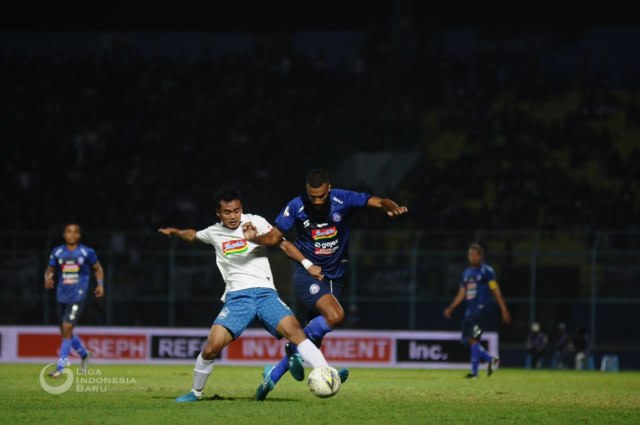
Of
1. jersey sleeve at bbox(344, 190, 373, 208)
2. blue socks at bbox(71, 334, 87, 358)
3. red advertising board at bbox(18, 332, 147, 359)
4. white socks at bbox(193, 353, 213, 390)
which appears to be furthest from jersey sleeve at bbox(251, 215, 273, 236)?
red advertising board at bbox(18, 332, 147, 359)

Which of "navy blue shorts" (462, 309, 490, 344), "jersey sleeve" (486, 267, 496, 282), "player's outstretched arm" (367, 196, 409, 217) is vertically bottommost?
"navy blue shorts" (462, 309, 490, 344)

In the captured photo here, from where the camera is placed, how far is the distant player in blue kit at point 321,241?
1194 cm

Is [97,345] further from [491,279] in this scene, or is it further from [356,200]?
[356,200]

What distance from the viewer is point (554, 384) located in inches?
677

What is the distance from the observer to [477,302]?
64.3ft

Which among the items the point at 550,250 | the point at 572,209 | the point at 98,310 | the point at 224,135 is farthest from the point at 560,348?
the point at 224,135

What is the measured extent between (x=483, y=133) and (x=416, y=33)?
4.58 meters

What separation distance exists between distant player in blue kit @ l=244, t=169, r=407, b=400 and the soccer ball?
1332 mm

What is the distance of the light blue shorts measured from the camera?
1130 cm

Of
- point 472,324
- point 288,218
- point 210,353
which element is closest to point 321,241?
point 288,218

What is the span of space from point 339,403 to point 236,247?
199cm

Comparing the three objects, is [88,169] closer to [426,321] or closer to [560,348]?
[426,321]

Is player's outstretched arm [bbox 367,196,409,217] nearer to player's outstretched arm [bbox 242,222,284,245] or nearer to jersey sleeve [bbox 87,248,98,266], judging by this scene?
player's outstretched arm [bbox 242,222,284,245]

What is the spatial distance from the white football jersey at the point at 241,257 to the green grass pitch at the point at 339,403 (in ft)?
4.04
